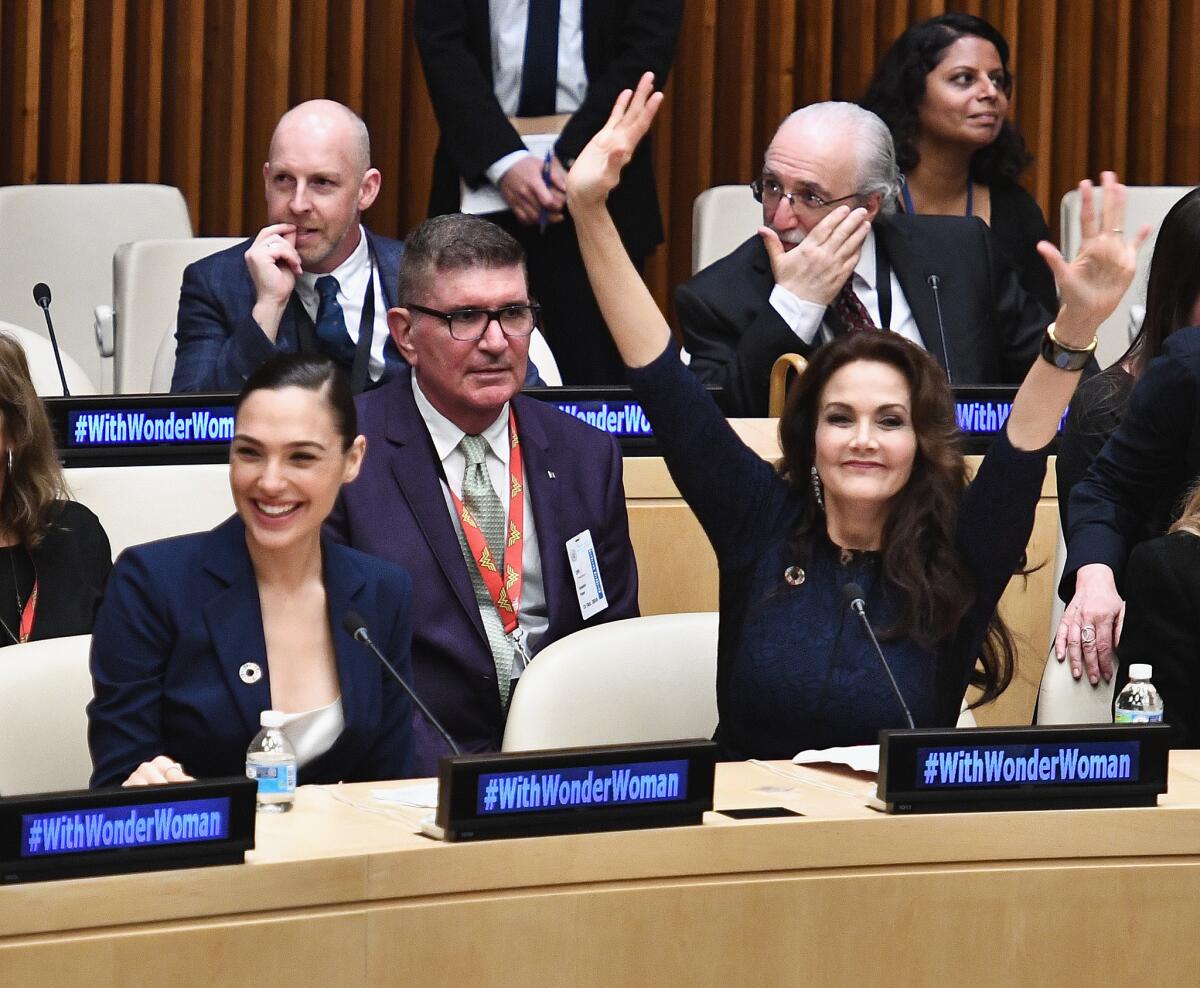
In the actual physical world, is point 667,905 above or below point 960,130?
below

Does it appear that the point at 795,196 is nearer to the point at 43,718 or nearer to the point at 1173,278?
the point at 1173,278

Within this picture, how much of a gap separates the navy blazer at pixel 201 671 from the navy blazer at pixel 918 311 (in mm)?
1418

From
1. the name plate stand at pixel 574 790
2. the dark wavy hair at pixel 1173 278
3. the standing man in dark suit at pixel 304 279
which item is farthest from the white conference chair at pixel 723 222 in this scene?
the name plate stand at pixel 574 790

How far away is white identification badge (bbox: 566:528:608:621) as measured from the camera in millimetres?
2791

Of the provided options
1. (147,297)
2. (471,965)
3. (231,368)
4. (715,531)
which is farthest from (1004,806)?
(147,297)

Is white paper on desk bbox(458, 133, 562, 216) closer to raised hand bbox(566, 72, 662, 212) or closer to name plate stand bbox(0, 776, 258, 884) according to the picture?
raised hand bbox(566, 72, 662, 212)

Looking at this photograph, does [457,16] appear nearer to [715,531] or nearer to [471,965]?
[715,531]

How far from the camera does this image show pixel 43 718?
2.21 meters

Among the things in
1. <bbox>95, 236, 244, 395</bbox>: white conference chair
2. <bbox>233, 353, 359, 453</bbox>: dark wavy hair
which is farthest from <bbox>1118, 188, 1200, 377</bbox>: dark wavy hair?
<bbox>95, 236, 244, 395</bbox>: white conference chair

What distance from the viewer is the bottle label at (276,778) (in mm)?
1851

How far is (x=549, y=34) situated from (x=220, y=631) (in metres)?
2.43

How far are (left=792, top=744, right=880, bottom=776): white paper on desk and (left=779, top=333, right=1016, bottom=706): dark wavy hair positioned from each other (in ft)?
1.01

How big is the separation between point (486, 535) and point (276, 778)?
3.21 feet

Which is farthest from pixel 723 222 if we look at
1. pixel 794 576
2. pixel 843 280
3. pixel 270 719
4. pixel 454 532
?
pixel 270 719
